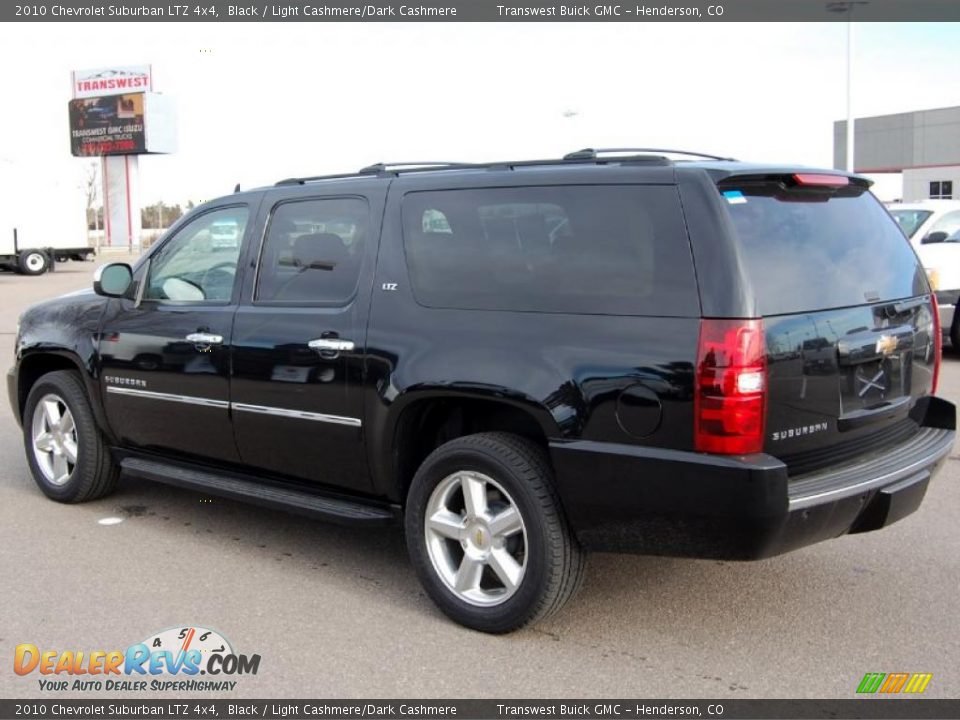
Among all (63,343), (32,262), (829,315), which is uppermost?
(829,315)

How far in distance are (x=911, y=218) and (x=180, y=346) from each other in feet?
33.5

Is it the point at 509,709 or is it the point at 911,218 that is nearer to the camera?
the point at 509,709

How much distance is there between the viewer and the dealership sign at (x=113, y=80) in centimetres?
7038

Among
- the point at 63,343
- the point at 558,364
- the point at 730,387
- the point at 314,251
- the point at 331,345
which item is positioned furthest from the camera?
the point at 63,343

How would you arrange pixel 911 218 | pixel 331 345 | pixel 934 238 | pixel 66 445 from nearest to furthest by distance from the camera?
pixel 331 345
pixel 66 445
pixel 934 238
pixel 911 218

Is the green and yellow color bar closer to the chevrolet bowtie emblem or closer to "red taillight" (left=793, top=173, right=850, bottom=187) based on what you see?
the chevrolet bowtie emblem

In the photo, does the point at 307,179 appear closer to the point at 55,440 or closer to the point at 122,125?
the point at 55,440

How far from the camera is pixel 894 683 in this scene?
367 centimetres

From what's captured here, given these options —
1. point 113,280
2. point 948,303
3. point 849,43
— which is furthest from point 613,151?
point 849,43

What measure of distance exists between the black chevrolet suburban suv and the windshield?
8.57 m

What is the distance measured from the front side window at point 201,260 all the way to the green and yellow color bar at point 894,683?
3401mm

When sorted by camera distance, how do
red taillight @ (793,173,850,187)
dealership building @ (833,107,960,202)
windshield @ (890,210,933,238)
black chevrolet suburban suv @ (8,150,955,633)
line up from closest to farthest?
black chevrolet suburban suv @ (8,150,955,633) < red taillight @ (793,173,850,187) < windshield @ (890,210,933,238) < dealership building @ (833,107,960,202)

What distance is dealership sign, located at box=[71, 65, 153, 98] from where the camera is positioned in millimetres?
70375

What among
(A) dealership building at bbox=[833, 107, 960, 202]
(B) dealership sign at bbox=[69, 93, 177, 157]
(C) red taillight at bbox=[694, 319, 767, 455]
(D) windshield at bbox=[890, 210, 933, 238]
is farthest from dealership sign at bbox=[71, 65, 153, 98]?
(C) red taillight at bbox=[694, 319, 767, 455]
